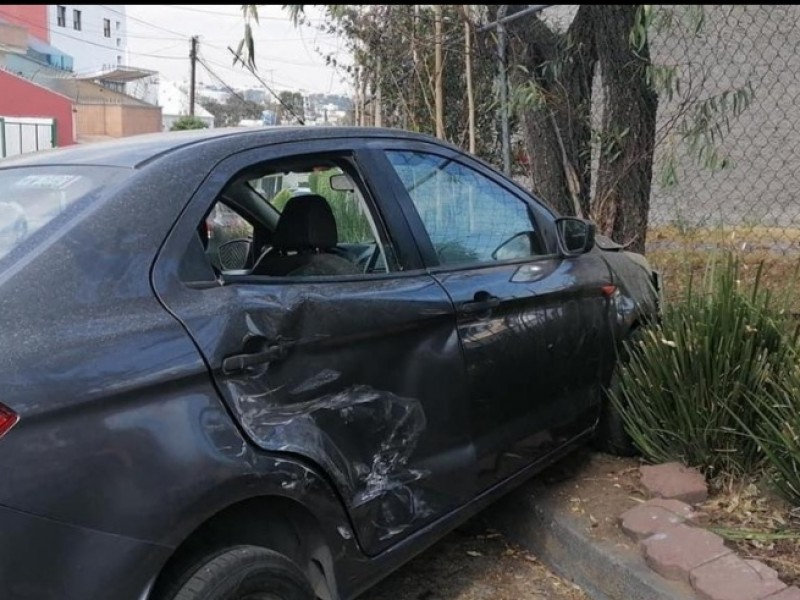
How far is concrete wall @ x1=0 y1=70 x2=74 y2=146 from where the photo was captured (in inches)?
1636

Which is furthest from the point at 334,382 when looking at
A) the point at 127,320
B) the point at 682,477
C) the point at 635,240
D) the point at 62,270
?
the point at 635,240

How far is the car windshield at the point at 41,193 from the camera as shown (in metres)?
2.27

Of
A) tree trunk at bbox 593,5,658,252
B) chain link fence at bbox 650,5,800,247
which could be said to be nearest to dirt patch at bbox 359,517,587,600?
tree trunk at bbox 593,5,658,252

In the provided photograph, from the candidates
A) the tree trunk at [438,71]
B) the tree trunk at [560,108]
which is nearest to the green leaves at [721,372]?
the tree trunk at [560,108]

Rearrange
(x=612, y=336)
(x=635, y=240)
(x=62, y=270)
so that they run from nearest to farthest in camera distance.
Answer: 1. (x=62, y=270)
2. (x=612, y=336)
3. (x=635, y=240)

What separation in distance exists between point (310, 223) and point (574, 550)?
169cm

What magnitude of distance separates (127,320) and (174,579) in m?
0.64

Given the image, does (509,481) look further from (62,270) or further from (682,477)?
(62,270)

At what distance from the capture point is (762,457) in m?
3.54

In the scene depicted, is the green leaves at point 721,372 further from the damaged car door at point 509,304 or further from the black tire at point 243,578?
the black tire at point 243,578

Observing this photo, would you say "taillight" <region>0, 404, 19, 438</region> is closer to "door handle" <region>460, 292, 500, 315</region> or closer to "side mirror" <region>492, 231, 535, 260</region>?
"door handle" <region>460, 292, 500, 315</region>

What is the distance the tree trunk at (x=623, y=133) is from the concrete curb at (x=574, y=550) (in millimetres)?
2334

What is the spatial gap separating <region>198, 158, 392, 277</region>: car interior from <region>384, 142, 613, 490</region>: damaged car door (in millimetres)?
244

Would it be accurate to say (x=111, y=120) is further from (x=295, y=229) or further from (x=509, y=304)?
(x=509, y=304)
